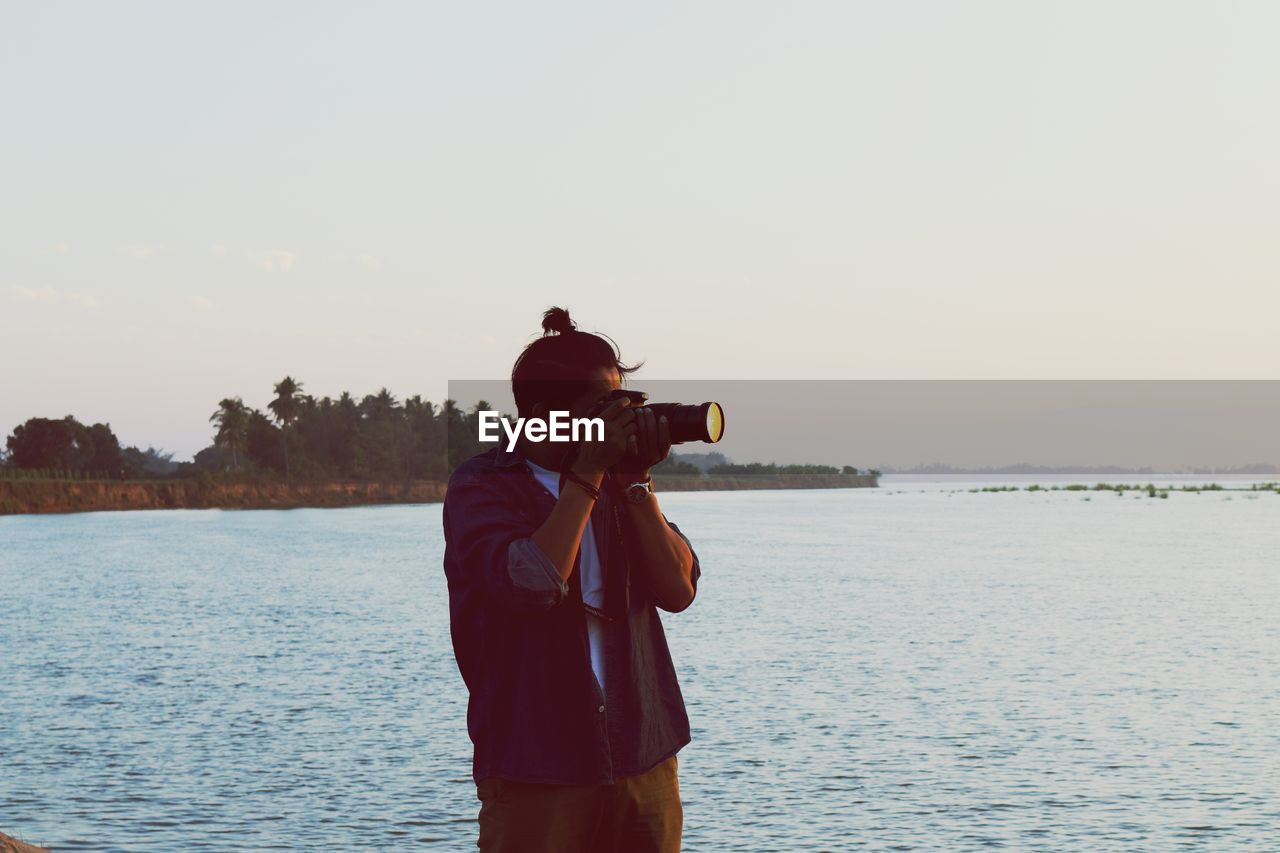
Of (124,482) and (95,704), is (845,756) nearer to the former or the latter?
(95,704)

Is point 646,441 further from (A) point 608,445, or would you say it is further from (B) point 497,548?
(B) point 497,548

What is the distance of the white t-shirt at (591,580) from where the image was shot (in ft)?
9.61

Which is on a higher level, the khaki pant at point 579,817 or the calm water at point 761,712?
the khaki pant at point 579,817

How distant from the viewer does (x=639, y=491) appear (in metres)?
2.83

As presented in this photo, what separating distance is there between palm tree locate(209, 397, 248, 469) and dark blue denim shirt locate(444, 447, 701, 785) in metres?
145

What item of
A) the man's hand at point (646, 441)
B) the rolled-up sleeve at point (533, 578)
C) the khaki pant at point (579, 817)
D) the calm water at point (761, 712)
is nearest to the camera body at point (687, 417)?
the man's hand at point (646, 441)

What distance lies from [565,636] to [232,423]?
146 metres

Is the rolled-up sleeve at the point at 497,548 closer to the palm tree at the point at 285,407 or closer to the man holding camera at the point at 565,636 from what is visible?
the man holding camera at the point at 565,636

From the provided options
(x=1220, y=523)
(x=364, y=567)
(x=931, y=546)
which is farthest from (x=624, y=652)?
(x=1220, y=523)

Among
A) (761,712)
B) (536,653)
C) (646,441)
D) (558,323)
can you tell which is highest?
(558,323)

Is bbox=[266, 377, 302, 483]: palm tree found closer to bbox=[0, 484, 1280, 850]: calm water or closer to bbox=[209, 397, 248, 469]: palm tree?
bbox=[209, 397, 248, 469]: palm tree

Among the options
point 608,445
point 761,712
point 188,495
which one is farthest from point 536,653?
point 188,495

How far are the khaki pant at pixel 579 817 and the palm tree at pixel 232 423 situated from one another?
5721 inches

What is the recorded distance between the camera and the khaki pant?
2.86m
